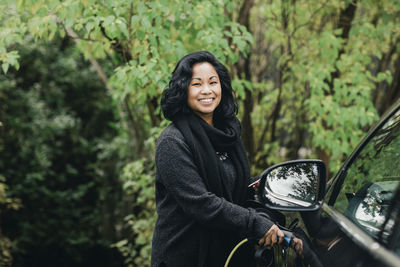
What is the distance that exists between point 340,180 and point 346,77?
2.87 meters

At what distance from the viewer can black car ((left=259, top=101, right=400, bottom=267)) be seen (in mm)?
1208

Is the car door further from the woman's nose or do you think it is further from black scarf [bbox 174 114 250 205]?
the woman's nose

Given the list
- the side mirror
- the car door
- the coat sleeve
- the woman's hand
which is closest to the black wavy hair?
the coat sleeve

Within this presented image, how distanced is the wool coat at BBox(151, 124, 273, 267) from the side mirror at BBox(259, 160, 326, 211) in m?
0.15

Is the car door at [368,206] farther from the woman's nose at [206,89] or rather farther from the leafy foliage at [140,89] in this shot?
the leafy foliage at [140,89]

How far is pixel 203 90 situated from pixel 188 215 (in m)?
0.60

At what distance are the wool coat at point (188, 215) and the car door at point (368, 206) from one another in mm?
327

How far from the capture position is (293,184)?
1671mm

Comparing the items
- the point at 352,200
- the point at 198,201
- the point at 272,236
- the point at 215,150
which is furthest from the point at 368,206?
the point at 215,150

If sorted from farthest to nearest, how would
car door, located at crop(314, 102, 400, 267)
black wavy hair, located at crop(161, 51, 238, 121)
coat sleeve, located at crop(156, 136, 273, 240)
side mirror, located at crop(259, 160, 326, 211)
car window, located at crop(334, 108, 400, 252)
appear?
black wavy hair, located at crop(161, 51, 238, 121) → coat sleeve, located at crop(156, 136, 273, 240) → side mirror, located at crop(259, 160, 326, 211) → car window, located at crop(334, 108, 400, 252) → car door, located at crop(314, 102, 400, 267)

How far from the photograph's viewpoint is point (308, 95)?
190 inches

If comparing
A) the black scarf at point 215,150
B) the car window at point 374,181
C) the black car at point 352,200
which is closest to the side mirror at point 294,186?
the black car at point 352,200

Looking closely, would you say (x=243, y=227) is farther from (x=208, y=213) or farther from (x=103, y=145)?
(x=103, y=145)

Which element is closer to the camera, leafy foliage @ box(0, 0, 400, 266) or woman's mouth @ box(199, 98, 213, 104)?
woman's mouth @ box(199, 98, 213, 104)
